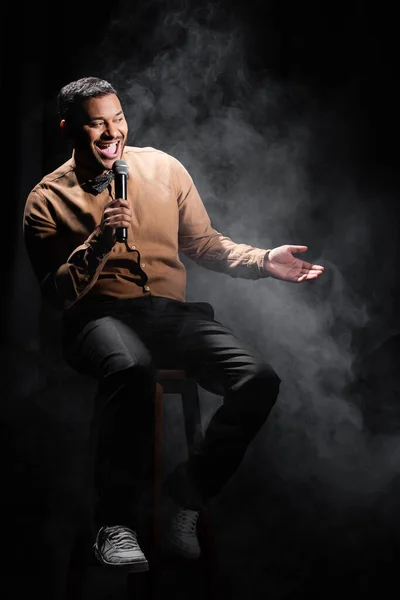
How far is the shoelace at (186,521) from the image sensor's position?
83.7 inches

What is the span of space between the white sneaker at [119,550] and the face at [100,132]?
3.73 ft

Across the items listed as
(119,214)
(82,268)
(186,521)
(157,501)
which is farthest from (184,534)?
(119,214)

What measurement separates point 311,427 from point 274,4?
5.34 ft

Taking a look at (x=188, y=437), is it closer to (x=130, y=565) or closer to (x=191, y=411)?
(x=191, y=411)

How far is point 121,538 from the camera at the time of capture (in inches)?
73.9

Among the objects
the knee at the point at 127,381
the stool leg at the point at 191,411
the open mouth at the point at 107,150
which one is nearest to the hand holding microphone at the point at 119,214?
Answer: the open mouth at the point at 107,150

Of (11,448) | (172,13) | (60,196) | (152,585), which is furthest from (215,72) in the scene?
(152,585)

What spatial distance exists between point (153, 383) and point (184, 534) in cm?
49

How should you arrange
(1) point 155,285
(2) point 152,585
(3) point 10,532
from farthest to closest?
(3) point 10,532 → (1) point 155,285 → (2) point 152,585

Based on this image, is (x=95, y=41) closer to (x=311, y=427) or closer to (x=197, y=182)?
(x=197, y=182)

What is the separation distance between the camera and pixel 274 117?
2.70 m

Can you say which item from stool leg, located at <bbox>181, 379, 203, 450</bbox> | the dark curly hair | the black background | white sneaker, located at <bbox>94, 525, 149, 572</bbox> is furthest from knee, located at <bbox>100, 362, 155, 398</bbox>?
the dark curly hair

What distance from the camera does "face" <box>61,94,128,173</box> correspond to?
228 centimetres

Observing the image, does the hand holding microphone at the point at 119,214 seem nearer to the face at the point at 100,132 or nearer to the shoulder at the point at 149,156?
the face at the point at 100,132
